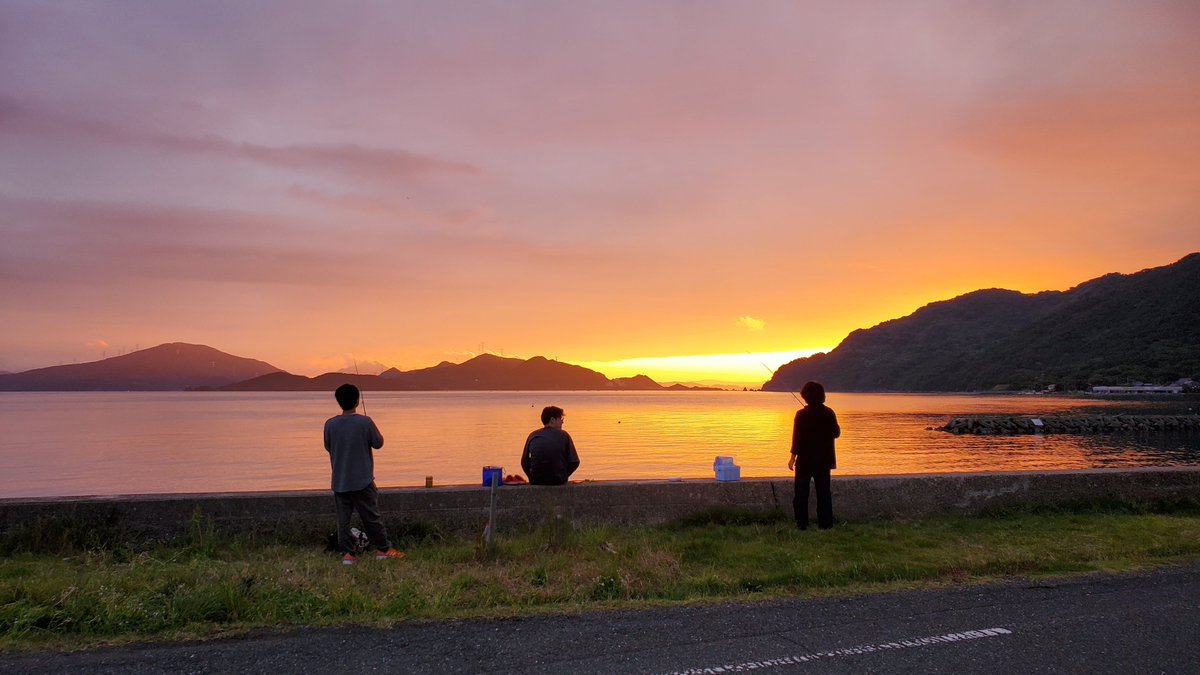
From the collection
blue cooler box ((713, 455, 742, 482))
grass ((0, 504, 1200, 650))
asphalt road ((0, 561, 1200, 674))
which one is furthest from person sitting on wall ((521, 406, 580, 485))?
asphalt road ((0, 561, 1200, 674))

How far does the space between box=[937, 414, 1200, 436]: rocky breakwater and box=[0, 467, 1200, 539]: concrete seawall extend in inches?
2032

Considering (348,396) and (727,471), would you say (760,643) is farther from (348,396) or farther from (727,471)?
(348,396)

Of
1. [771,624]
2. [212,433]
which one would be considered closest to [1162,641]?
[771,624]

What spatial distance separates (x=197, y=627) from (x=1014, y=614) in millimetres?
6147

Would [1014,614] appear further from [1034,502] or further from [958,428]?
[958,428]

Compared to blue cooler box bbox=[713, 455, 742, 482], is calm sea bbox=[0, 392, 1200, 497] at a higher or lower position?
lower

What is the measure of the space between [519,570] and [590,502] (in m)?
2.24

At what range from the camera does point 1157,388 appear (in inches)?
5340

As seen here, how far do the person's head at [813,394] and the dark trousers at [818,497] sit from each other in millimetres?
822

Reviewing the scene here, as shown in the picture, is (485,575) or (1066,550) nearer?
(485,575)

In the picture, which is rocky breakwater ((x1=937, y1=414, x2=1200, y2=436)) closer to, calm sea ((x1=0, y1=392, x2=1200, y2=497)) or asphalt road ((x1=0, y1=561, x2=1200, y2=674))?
calm sea ((x1=0, y1=392, x2=1200, y2=497))

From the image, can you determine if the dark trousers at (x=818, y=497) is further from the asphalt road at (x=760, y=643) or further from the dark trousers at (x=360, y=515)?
the dark trousers at (x=360, y=515)

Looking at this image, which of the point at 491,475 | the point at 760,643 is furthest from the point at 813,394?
the point at 760,643

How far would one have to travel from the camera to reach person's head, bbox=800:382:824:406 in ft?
30.0
